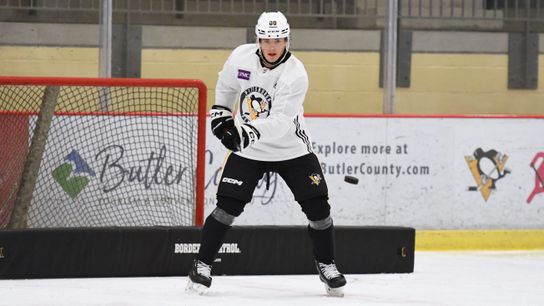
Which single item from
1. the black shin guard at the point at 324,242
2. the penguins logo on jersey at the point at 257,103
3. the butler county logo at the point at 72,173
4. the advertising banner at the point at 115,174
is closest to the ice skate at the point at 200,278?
the black shin guard at the point at 324,242

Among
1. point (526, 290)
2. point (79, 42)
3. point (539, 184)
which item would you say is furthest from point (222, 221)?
point (539, 184)

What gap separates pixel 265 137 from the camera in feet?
17.6

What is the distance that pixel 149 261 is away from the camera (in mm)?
6250

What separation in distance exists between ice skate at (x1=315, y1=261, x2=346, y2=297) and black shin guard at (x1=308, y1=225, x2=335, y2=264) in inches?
1.2

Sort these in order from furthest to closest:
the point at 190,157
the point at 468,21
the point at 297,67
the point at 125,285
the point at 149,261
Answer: the point at 468,21
the point at 190,157
the point at 149,261
the point at 125,285
the point at 297,67

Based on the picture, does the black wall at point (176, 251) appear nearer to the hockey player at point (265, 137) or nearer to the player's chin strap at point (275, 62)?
the hockey player at point (265, 137)

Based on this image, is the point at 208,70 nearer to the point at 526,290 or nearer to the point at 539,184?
the point at 539,184

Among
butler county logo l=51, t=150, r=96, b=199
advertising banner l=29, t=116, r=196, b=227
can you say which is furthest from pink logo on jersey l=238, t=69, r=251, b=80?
butler county logo l=51, t=150, r=96, b=199

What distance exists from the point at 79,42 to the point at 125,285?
2.73 metres

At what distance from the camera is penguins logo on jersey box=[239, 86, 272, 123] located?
5371 mm

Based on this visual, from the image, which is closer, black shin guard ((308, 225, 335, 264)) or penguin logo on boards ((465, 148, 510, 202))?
black shin guard ((308, 225, 335, 264))

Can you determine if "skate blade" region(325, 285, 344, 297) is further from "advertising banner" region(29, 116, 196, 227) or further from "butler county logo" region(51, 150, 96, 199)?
"butler county logo" region(51, 150, 96, 199)

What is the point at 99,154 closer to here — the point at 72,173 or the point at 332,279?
the point at 72,173

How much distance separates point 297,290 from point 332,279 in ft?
1.07
